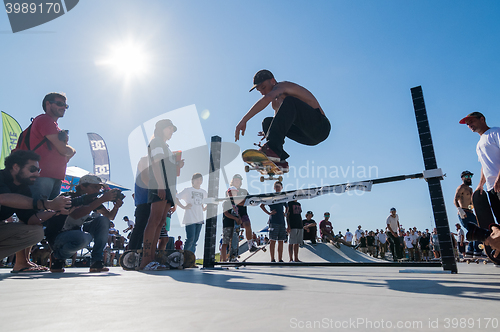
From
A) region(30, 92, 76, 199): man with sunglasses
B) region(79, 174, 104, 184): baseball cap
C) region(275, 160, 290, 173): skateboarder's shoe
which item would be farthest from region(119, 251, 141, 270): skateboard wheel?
region(275, 160, 290, 173): skateboarder's shoe

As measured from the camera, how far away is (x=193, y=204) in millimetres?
6387

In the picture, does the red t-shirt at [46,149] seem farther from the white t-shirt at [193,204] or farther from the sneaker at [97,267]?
the white t-shirt at [193,204]

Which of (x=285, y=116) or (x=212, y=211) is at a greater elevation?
(x=285, y=116)

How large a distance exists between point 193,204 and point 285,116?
151 inches

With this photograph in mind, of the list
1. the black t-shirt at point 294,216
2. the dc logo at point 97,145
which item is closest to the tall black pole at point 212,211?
the black t-shirt at point 294,216

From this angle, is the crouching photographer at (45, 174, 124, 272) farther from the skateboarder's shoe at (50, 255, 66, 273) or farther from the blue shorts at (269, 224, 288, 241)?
the blue shorts at (269, 224, 288, 241)

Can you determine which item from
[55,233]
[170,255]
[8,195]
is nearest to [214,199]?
[170,255]

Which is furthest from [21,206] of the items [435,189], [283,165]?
[435,189]

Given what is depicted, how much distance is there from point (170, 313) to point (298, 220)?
635 centimetres

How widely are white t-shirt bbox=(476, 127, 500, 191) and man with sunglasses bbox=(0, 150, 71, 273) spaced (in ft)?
14.9

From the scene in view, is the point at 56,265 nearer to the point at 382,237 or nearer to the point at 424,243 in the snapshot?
the point at 424,243

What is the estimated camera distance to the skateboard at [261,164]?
137 inches

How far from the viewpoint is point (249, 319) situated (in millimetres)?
848

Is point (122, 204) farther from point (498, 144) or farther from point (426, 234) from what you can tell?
point (426, 234)
